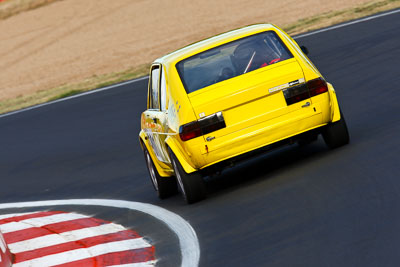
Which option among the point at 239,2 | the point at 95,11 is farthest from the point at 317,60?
the point at 95,11

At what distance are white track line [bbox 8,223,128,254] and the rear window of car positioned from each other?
64.7 inches

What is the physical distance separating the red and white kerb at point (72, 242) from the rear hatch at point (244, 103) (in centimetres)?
134

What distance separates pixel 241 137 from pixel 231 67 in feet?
2.59

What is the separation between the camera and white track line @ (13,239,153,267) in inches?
316

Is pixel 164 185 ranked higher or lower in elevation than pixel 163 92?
lower

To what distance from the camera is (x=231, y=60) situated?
9.42 m

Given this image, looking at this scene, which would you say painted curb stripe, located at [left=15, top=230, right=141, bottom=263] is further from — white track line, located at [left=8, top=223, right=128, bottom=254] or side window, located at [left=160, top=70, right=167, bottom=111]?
side window, located at [left=160, top=70, right=167, bottom=111]

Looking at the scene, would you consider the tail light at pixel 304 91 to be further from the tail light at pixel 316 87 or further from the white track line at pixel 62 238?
the white track line at pixel 62 238

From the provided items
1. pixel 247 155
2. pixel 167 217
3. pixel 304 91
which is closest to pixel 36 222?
pixel 167 217

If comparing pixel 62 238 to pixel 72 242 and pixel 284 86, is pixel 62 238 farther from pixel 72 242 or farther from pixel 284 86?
pixel 284 86

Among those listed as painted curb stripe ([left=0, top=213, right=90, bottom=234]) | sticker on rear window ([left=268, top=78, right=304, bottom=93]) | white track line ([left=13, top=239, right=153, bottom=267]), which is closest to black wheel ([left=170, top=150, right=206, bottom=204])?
white track line ([left=13, top=239, right=153, bottom=267])

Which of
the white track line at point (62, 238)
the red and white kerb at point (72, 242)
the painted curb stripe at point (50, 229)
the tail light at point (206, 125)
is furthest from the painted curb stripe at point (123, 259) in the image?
the painted curb stripe at point (50, 229)

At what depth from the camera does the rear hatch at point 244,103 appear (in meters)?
8.98

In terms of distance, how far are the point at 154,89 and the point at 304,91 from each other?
80.8 inches
